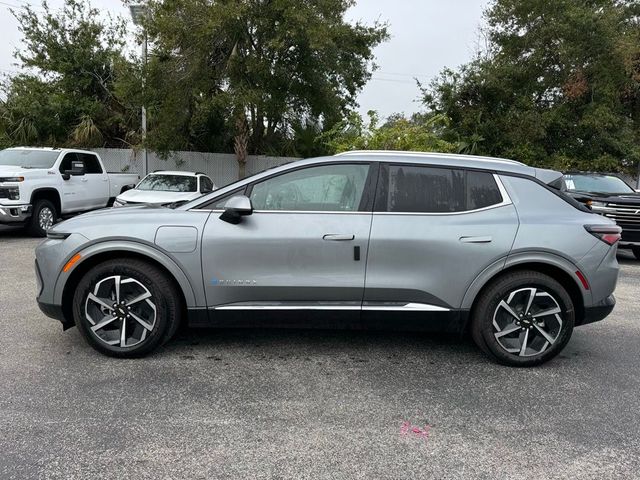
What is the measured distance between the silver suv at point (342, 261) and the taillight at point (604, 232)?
1 cm

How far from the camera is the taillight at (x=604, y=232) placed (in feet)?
13.0

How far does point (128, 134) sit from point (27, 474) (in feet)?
61.4

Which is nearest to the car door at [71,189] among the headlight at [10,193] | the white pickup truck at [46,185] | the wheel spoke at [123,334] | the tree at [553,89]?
the white pickup truck at [46,185]

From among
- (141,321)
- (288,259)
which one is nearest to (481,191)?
(288,259)

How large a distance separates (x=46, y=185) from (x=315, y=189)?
8.37m

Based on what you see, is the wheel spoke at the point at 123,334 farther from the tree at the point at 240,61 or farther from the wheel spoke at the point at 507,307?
the tree at the point at 240,61

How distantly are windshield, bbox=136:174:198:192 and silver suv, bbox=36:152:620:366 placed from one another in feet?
24.6

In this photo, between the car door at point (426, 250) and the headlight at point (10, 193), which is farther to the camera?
the headlight at point (10, 193)

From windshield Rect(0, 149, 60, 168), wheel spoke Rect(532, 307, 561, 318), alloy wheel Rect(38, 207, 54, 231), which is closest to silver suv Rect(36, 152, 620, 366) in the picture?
wheel spoke Rect(532, 307, 561, 318)

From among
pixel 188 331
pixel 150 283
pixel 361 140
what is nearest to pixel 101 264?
pixel 150 283

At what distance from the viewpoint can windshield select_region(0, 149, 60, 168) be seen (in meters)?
10.5

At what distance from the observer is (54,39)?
18.6 meters

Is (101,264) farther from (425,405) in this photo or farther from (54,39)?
(54,39)

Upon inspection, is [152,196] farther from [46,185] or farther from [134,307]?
[134,307]
